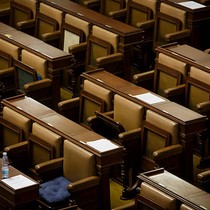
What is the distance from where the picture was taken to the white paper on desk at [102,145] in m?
5.20

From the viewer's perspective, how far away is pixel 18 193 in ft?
16.3

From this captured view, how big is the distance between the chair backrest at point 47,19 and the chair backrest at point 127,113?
3.93ft

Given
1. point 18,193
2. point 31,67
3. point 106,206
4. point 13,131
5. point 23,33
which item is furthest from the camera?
point 23,33

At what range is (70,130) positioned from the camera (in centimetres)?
543

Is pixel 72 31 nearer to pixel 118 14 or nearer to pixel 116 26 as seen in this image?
pixel 116 26

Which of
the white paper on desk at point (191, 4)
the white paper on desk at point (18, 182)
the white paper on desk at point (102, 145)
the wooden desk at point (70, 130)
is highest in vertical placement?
the white paper on desk at point (191, 4)

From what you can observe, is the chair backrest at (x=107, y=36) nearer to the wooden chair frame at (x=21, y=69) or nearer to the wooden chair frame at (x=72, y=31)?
the wooden chair frame at (x=72, y=31)

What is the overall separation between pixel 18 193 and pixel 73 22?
6.21 feet

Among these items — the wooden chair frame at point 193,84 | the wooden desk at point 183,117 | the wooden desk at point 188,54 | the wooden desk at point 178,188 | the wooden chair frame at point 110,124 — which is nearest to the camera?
the wooden desk at point 178,188

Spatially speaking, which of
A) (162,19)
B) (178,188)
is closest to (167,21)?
(162,19)

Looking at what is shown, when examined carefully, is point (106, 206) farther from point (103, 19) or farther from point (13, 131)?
point (103, 19)

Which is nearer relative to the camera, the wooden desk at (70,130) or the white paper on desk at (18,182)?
the white paper on desk at (18,182)

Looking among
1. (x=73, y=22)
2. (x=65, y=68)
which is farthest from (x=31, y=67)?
(x=73, y=22)

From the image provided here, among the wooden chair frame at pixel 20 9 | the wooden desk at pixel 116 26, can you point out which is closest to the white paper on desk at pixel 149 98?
the wooden desk at pixel 116 26
